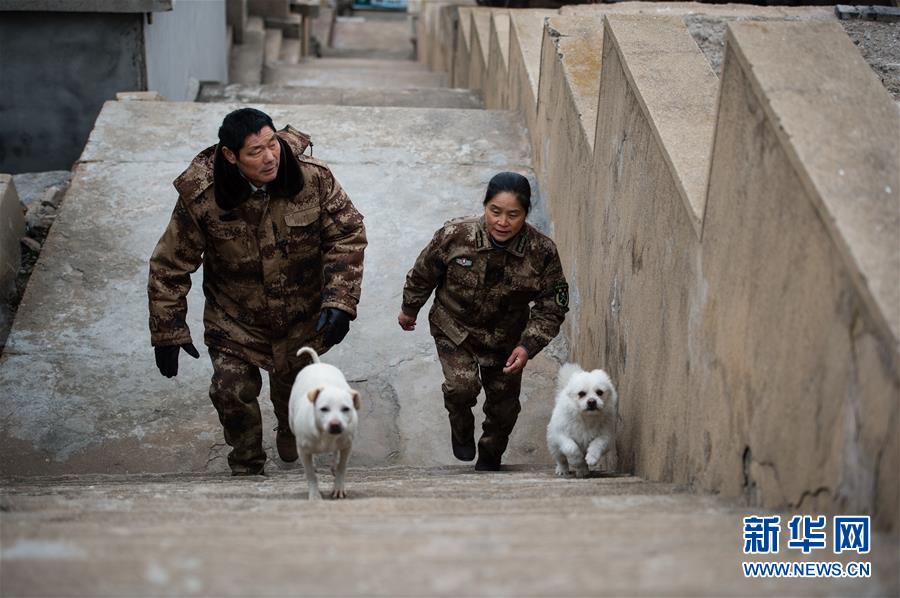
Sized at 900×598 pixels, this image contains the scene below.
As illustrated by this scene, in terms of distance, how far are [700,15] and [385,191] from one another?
251cm

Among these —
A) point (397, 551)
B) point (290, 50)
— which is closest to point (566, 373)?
point (397, 551)

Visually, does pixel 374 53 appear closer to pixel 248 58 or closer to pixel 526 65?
pixel 248 58

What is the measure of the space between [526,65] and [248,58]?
9317mm

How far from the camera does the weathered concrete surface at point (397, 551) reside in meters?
2.58

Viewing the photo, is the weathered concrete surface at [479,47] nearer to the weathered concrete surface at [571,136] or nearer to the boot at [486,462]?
the weathered concrete surface at [571,136]

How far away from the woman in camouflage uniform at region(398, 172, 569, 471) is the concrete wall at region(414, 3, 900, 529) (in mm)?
454

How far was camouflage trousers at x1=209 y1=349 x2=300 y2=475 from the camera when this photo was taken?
5.35 metres

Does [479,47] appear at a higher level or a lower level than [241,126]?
higher

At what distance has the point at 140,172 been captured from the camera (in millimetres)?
8453

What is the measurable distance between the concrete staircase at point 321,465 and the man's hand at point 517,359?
49 cm

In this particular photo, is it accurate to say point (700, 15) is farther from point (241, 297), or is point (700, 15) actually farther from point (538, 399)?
point (241, 297)

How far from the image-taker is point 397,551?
2801 mm

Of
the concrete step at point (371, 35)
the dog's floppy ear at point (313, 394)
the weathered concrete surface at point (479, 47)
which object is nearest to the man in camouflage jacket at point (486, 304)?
the dog's floppy ear at point (313, 394)

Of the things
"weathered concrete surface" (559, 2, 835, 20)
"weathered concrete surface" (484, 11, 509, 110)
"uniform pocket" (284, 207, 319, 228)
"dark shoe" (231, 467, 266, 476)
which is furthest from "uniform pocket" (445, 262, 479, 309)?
"weathered concrete surface" (484, 11, 509, 110)
